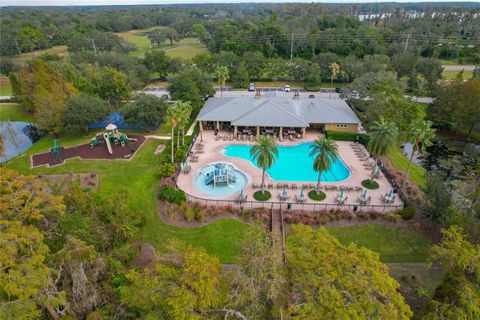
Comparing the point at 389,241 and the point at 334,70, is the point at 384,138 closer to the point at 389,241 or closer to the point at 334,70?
the point at 389,241

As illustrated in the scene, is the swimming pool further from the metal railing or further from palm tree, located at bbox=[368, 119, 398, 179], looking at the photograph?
the metal railing

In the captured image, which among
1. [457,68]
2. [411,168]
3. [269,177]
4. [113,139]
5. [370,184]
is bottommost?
[411,168]

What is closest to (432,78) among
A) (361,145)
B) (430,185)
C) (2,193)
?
(361,145)

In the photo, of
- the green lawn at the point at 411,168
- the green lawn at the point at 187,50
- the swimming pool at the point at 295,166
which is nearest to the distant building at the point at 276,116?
the swimming pool at the point at 295,166

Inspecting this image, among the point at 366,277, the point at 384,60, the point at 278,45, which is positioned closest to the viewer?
the point at 366,277

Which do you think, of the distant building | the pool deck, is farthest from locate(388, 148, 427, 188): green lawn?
the distant building

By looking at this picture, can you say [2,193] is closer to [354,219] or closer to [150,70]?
[354,219]

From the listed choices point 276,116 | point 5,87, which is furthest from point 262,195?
point 5,87

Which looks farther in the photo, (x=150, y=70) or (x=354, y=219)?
(x=150, y=70)
